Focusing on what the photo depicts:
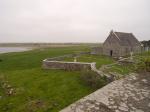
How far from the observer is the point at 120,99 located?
529 cm

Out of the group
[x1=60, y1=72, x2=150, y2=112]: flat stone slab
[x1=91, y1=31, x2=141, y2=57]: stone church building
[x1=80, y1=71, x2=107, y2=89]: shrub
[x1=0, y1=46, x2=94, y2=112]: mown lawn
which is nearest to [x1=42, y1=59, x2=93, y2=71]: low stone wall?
[x1=0, y1=46, x2=94, y2=112]: mown lawn

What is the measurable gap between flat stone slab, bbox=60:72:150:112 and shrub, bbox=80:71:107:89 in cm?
1198

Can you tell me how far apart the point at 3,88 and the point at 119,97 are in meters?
17.4

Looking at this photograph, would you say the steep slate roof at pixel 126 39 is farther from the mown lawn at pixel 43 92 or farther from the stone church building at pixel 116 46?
the mown lawn at pixel 43 92

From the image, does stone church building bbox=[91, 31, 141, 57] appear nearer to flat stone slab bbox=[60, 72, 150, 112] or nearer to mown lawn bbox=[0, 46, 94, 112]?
mown lawn bbox=[0, 46, 94, 112]

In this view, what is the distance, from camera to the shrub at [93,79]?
18317 mm

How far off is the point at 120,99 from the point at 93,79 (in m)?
13.5

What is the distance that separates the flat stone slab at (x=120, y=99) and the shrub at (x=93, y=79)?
11978 millimetres

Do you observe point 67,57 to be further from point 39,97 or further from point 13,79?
point 39,97

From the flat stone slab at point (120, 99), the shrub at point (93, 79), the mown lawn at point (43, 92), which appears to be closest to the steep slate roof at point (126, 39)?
the mown lawn at point (43, 92)

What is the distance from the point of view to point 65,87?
18516 mm

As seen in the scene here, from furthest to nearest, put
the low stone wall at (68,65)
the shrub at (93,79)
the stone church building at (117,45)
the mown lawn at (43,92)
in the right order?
the stone church building at (117,45) < the low stone wall at (68,65) < the shrub at (93,79) < the mown lawn at (43,92)

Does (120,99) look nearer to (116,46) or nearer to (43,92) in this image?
(43,92)

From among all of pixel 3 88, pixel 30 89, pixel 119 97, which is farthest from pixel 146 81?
pixel 3 88
